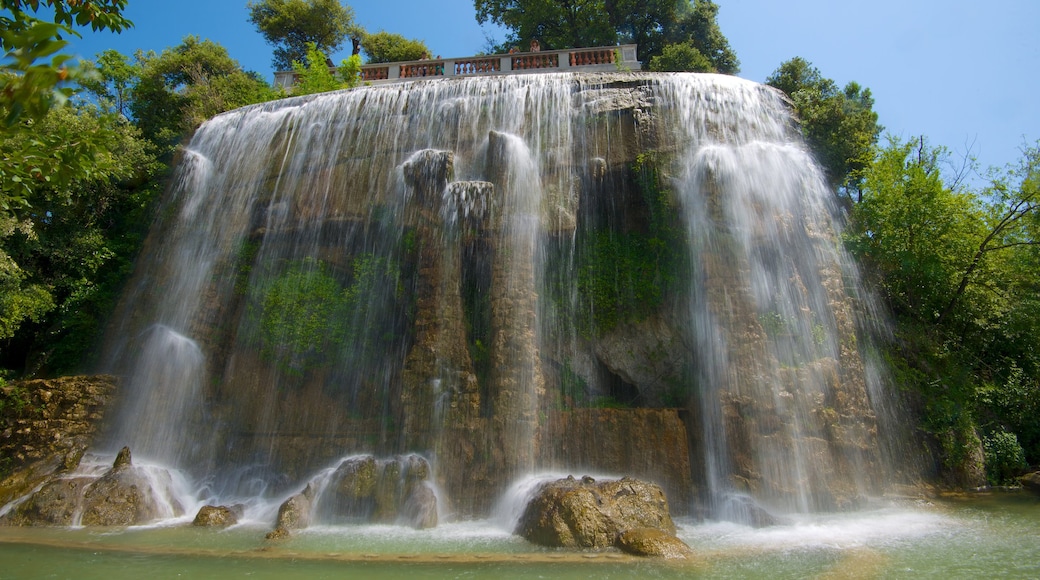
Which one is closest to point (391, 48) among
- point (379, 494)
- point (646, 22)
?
point (646, 22)

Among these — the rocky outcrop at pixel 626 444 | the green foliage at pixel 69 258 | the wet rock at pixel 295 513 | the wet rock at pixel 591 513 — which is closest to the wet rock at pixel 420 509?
the wet rock at pixel 295 513

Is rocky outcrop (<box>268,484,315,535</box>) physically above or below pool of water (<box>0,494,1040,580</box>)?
above

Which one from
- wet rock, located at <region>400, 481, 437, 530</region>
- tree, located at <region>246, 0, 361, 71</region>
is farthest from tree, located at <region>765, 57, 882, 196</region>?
tree, located at <region>246, 0, 361, 71</region>

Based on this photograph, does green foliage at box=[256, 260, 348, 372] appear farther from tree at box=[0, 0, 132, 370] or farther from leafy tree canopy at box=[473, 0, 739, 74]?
leafy tree canopy at box=[473, 0, 739, 74]

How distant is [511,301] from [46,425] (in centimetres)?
1063

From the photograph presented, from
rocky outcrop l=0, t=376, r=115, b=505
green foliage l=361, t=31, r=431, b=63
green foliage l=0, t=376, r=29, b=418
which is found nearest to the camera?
rocky outcrop l=0, t=376, r=115, b=505

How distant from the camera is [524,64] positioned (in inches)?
A: 839

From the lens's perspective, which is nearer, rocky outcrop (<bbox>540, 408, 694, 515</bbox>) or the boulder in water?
the boulder in water

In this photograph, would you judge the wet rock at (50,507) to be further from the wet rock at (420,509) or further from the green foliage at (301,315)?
the wet rock at (420,509)

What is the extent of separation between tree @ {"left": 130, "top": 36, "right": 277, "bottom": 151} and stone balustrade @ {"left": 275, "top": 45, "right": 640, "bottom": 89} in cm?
570

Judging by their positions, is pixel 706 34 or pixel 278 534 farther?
pixel 706 34

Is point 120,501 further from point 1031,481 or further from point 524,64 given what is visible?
point 1031,481

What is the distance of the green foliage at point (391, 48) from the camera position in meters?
33.5

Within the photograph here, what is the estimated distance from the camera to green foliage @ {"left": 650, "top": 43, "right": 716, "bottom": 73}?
24297 millimetres
